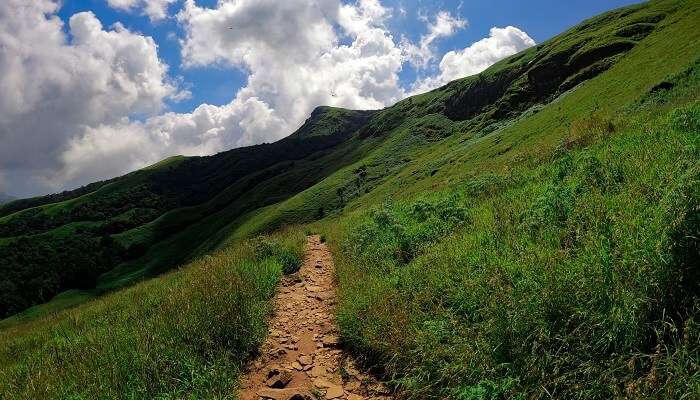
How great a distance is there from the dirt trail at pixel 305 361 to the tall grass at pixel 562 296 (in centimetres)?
39

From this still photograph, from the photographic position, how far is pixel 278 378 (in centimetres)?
638

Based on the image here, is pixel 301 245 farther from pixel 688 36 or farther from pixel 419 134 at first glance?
pixel 419 134

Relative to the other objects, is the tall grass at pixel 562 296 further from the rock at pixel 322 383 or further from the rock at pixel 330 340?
the rock at pixel 322 383

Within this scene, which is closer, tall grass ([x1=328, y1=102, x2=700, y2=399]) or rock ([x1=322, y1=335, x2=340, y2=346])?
tall grass ([x1=328, y1=102, x2=700, y2=399])

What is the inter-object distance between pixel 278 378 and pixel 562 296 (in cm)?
427

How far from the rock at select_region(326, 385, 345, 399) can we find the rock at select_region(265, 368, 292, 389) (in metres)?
0.76

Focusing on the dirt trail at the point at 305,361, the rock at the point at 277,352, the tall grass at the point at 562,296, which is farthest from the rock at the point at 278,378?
the tall grass at the point at 562,296

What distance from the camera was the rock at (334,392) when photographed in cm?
589

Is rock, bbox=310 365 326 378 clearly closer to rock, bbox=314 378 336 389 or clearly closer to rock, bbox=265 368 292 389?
rock, bbox=314 378 336 389

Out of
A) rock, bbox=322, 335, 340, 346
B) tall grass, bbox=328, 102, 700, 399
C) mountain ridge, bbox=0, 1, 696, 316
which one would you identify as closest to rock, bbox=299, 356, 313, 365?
rock, bbox=322, 335, 340, 346

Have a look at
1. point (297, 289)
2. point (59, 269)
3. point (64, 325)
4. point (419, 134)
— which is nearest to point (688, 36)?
point (297, 289)

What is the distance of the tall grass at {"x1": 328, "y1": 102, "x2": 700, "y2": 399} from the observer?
4008 mm

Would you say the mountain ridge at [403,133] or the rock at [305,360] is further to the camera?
the mountain ridge at [403,133]

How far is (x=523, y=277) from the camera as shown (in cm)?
578
